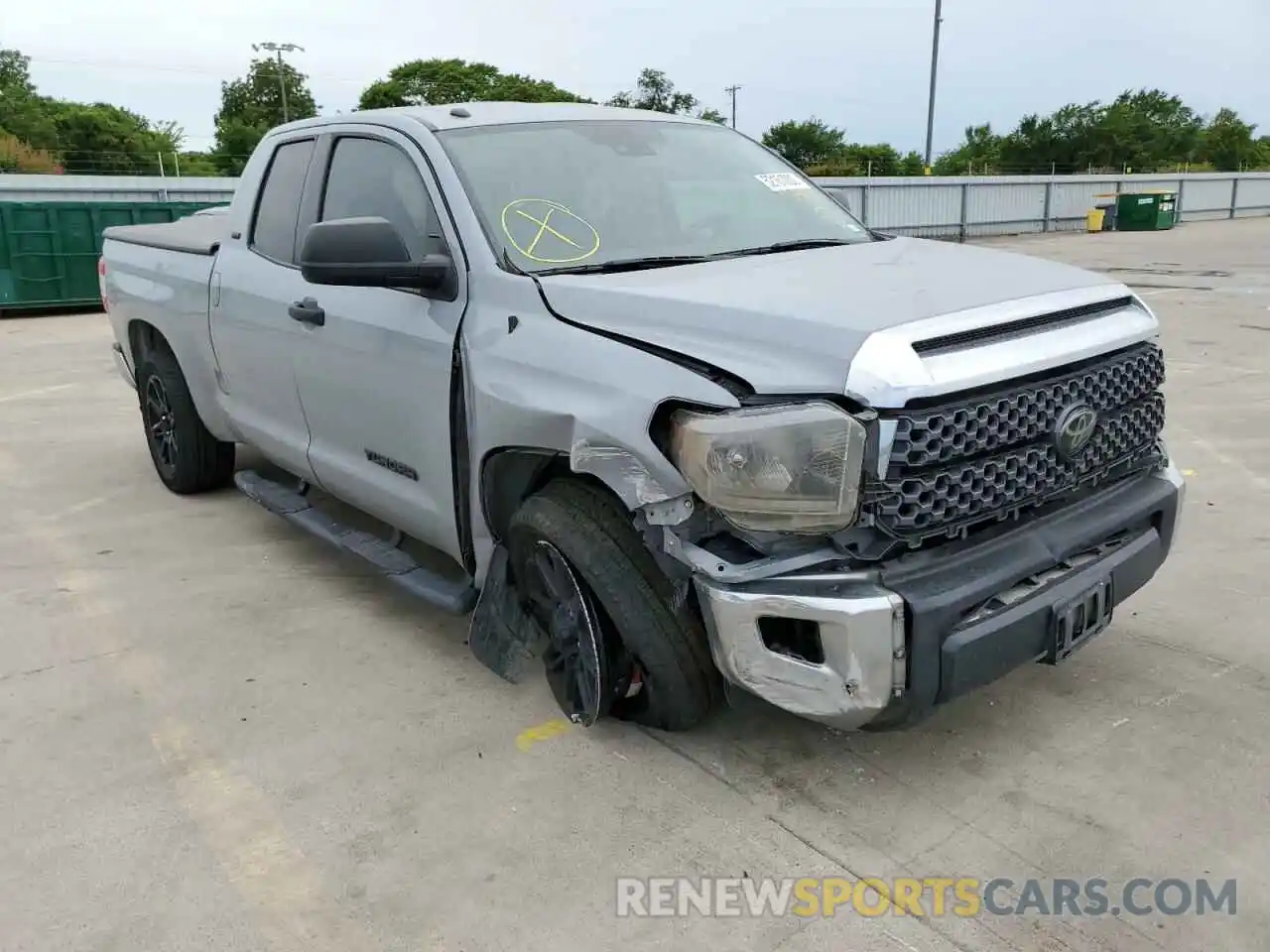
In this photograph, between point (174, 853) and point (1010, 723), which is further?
point (1010, 723)

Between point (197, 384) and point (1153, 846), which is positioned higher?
point (197, 384)

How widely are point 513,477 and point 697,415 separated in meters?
0.87

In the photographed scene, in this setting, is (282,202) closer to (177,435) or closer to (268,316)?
(268,316)

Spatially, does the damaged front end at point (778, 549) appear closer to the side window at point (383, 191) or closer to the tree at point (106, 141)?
the side window at point (383, 191)

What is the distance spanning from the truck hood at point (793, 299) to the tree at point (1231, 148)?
215 ft

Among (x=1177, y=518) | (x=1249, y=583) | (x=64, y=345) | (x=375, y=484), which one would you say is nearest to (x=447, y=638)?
(x=375, y=484)

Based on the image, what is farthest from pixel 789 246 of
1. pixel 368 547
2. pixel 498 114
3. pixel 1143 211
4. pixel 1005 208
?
pixel 1143 211

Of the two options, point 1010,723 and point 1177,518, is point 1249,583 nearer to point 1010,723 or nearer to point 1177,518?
point 1177,518

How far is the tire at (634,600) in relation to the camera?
2.81 meters

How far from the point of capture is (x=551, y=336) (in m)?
3.00

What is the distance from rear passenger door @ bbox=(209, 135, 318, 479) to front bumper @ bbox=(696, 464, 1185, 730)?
2.41m

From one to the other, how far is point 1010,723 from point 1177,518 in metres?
0.83

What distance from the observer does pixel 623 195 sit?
142 inches

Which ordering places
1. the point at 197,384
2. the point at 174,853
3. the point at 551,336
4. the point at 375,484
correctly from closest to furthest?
the point at 174,853
the point at 551,336
the point at 375,484
the point at 197,384
